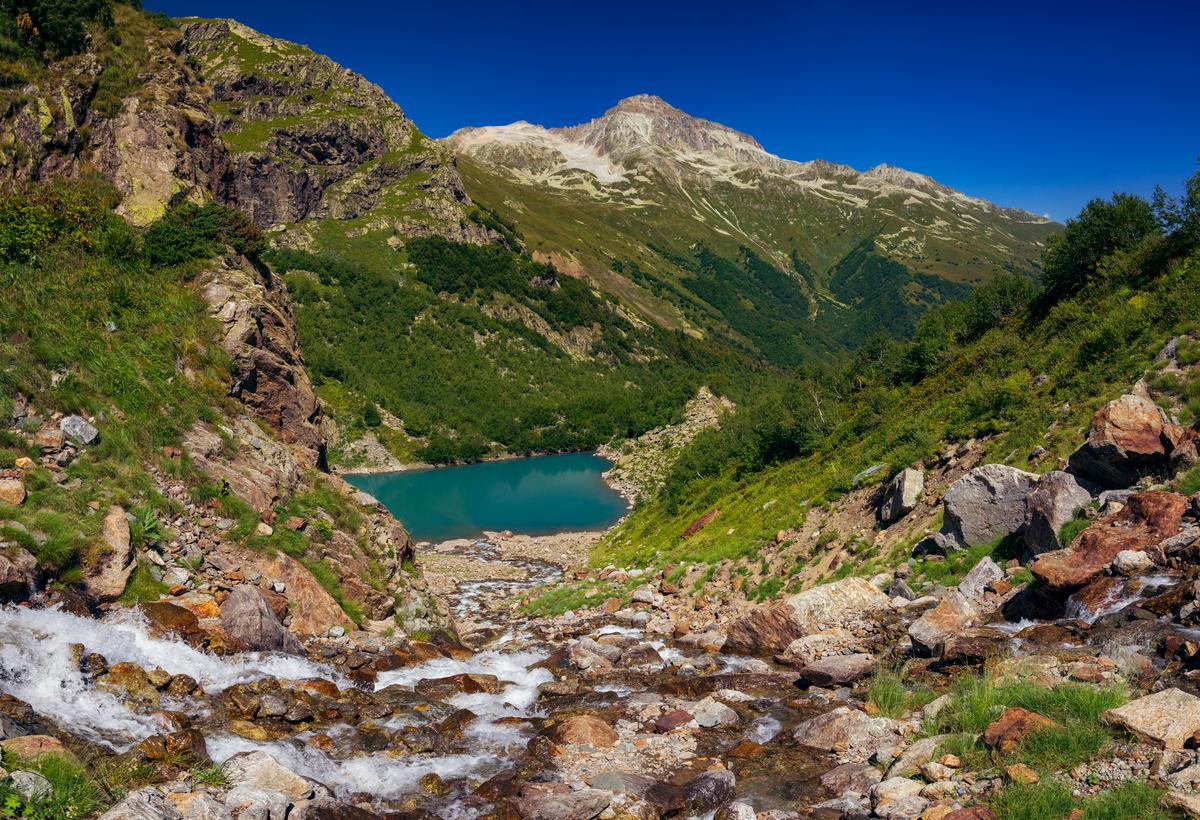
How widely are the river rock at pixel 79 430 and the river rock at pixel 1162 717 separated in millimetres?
19601

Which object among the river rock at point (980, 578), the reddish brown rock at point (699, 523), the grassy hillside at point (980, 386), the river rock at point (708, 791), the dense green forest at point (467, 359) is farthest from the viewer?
the dense green forest at point (467, 359)

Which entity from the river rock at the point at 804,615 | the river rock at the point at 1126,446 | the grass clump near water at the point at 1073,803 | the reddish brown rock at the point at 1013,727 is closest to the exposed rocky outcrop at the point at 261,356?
the river rock at the point at 804,615

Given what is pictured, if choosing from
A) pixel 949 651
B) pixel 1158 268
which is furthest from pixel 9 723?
pixel 1158 268

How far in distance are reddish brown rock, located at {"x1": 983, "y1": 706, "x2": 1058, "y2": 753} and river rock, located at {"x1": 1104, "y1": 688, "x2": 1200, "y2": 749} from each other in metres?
0.72

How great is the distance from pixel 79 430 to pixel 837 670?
1795cm

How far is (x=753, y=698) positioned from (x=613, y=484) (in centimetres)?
8038

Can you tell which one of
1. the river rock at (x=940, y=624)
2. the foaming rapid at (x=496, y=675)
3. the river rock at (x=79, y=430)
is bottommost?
the foaming rapid at (x=496, y=675)

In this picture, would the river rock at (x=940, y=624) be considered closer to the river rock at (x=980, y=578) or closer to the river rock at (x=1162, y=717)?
the river rock at (x=980, y=578)

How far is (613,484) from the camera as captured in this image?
93.5 m

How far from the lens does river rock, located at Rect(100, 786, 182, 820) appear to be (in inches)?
271

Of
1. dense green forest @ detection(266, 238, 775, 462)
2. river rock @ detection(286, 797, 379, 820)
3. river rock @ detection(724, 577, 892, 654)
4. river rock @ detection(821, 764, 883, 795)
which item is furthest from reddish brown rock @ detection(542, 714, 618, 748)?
dense green forest @ detection(266, 238, 775, 462)

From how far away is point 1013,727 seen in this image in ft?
26.7

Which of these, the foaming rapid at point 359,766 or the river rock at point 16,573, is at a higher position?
the river rock at point 16,573

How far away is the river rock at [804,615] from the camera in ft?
53.5
